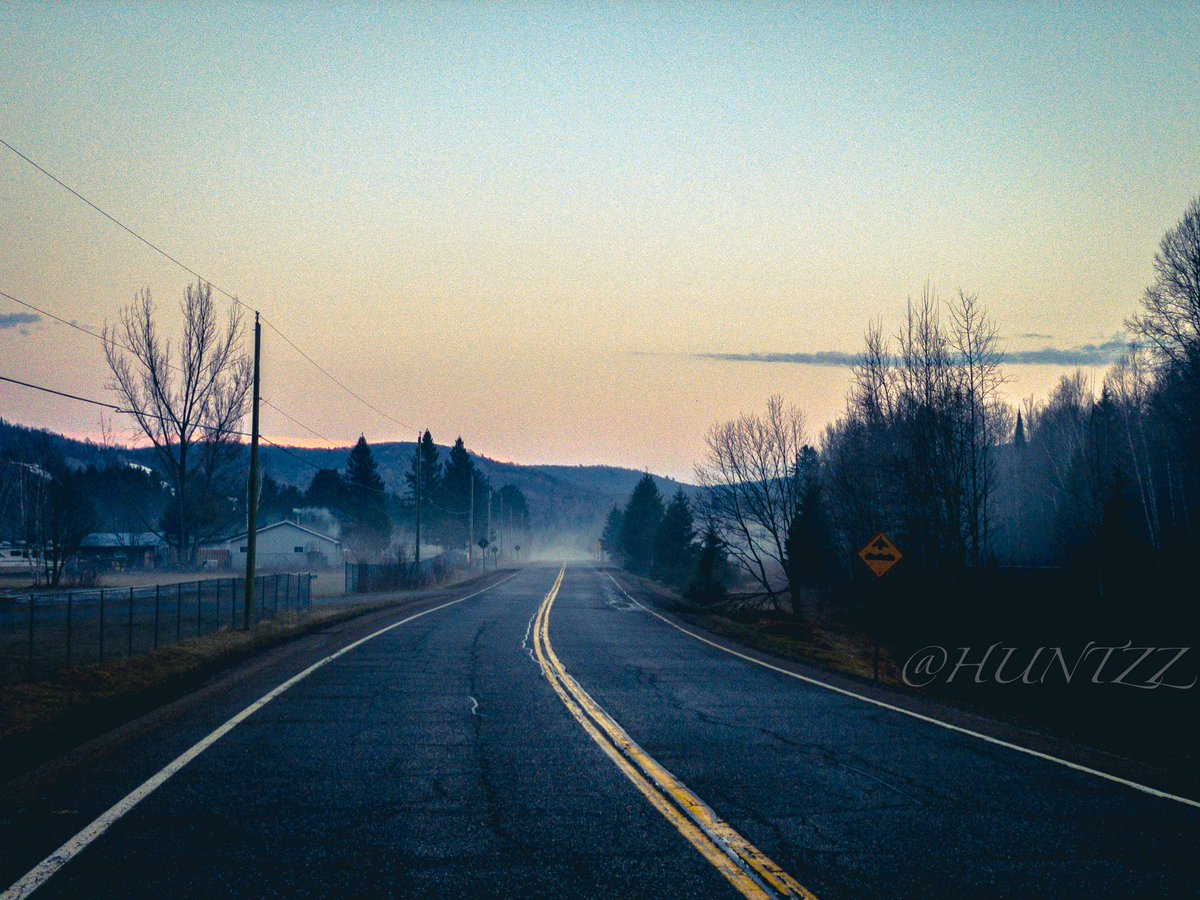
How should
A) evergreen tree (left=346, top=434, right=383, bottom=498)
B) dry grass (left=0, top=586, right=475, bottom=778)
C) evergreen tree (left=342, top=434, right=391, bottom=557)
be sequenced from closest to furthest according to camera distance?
dry grass (left=0, top=586, right=475, bottom=778) → evergreen tree (left=342, top=434, right=391, bottom=557) → evergreen tree (left=346, top=434, right=383, bottom=498)

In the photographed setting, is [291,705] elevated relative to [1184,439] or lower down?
lower down

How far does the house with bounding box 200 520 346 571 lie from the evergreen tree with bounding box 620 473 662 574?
111ft

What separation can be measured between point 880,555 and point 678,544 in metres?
55.8

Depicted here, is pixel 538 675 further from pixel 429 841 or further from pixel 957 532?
pixel 957 532

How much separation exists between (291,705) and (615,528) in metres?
151

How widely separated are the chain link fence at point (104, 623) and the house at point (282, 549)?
1760 inches

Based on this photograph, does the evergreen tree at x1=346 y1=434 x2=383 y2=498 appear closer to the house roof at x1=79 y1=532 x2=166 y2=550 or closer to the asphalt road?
the house roof at x1=79 y1=532 x2=166 y2=550

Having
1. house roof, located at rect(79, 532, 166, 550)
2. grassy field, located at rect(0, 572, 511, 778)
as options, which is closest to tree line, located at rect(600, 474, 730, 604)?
grassy field, located at rect(0, 572, 511, 778)

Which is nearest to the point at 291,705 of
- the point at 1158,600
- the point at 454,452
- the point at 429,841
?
the point at 429,841

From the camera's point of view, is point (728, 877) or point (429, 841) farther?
point (429, 841)

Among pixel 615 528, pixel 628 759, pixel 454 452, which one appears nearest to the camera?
pixel 628 759

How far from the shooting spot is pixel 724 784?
24.0 feet

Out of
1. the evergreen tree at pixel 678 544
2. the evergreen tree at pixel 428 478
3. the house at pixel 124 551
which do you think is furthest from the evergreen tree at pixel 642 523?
the house at pixel 124 551

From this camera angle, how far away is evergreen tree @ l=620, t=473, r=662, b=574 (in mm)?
96562
